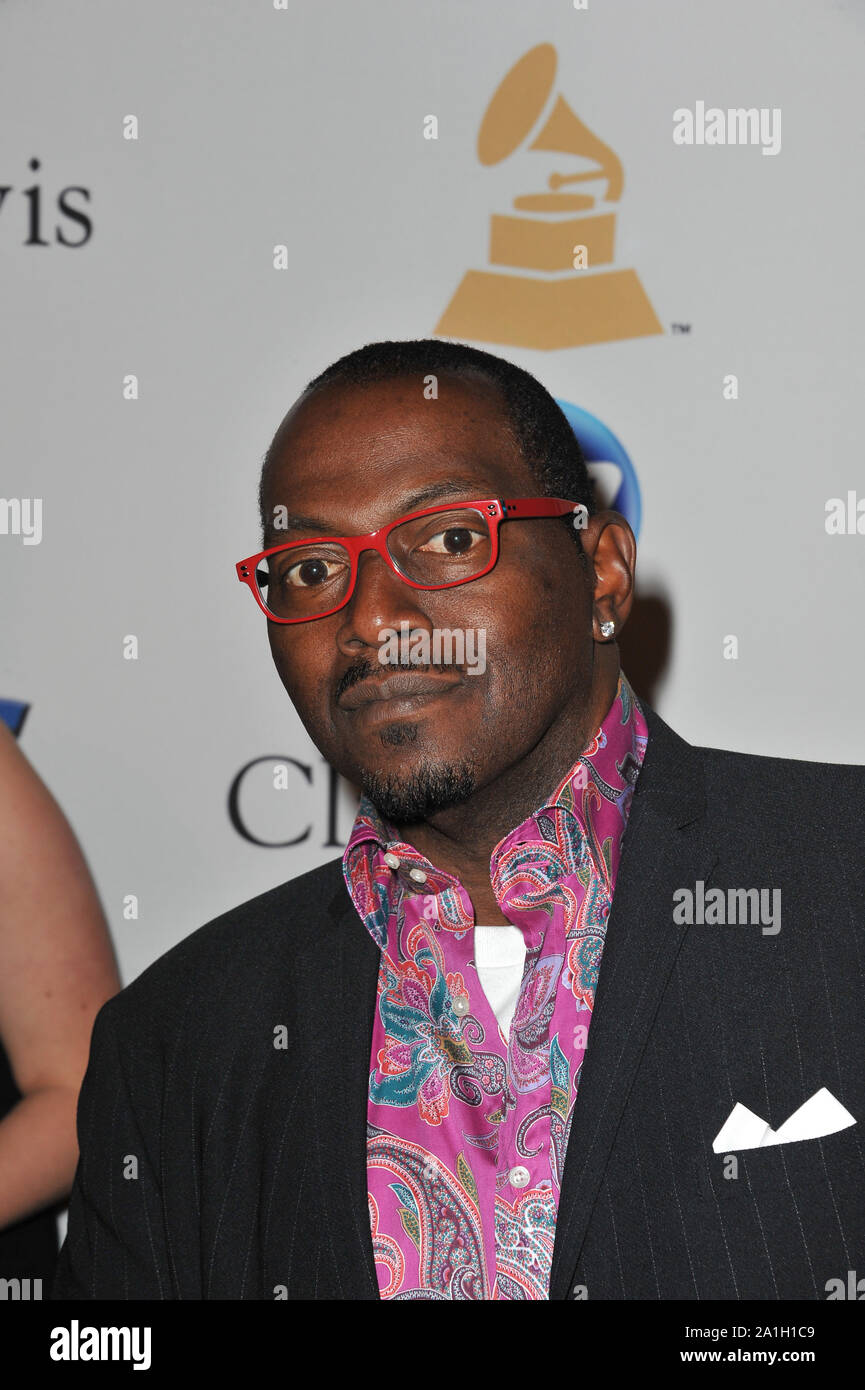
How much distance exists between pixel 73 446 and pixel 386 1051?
1.36 metres

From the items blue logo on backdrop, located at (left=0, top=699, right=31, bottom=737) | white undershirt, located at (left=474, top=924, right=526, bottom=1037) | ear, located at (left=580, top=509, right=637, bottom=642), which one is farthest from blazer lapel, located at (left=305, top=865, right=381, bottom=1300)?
blue logo on backdrop, located at (left=0, top=699, right=31, bottom=737)

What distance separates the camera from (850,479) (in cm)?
236

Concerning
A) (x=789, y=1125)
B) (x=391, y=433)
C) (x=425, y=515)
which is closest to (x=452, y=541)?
(x=425, y=515)

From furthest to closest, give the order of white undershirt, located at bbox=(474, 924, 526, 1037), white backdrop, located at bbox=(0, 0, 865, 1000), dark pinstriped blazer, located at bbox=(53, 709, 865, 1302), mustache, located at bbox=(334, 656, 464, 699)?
white backdrop, located at bbox=(0, 0, 865, 1000)
white undershirt, located at bbox=(474, 924, 526, 1037)
mustache, located at bbox=(334, 656, 464, 699)
dark pinstriped blazer, located at bbox=(53, 709, 865, 1302)

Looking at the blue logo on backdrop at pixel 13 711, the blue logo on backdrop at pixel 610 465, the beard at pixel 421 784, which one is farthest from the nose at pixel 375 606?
the blue logo on backdrop at pixel 13 711

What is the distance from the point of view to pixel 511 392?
169 cm

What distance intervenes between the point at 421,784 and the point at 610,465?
3.45ft

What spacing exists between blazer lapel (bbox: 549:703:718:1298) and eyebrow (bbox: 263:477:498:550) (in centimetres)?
38

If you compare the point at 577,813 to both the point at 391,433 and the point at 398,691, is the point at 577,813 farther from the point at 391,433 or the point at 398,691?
the point at 391,433

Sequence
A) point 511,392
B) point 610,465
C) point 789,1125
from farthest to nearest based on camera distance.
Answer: point 610,465 < point 511,392 < point 789,1125

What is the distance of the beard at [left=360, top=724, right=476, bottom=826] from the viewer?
4.94 ft
